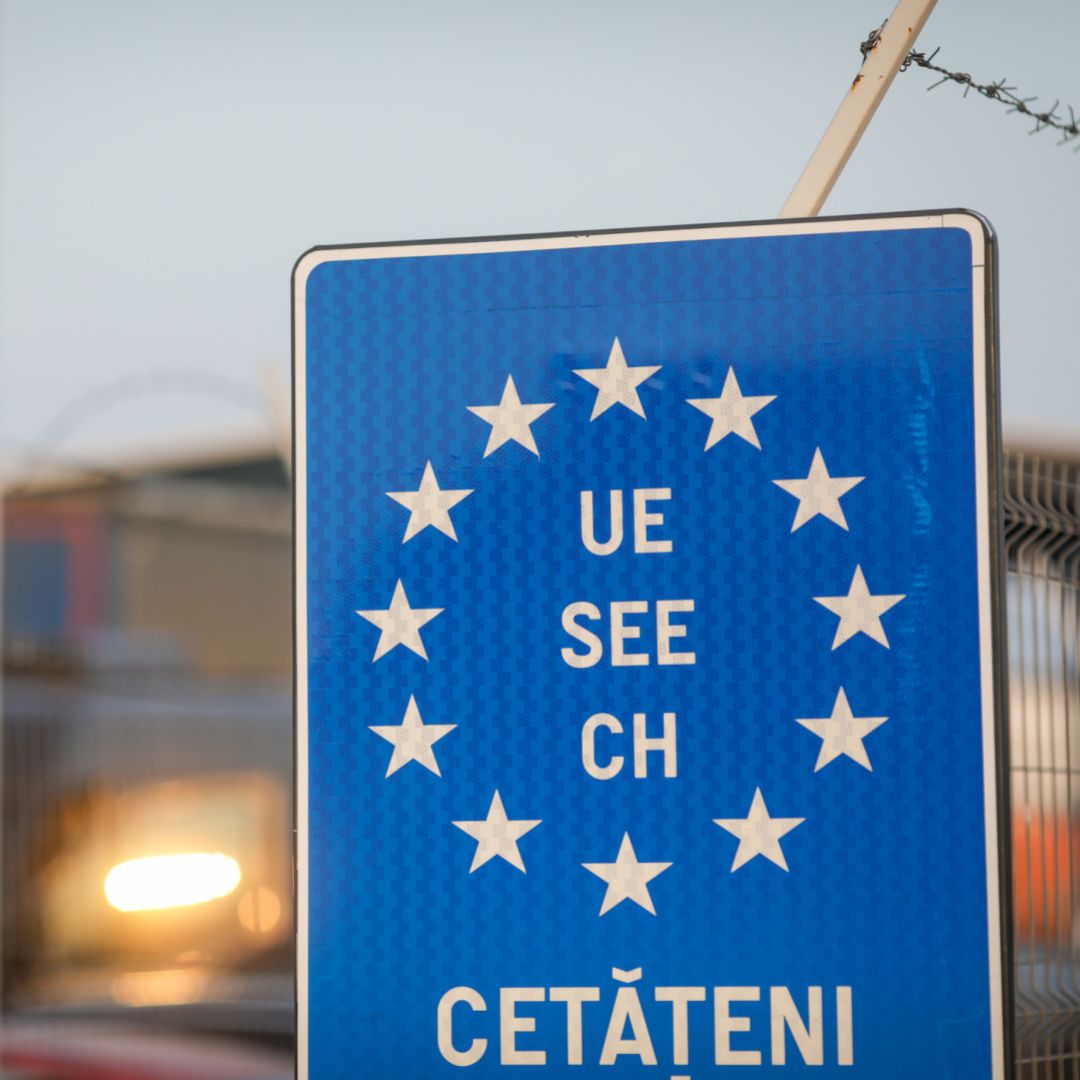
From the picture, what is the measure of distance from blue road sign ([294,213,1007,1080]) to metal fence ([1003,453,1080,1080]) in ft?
4.24

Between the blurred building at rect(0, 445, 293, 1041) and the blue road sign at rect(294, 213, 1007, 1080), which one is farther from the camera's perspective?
the blurred building at rect(0, 445, 293, 1041)

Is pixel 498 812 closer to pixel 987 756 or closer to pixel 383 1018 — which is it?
pixel 383 1018

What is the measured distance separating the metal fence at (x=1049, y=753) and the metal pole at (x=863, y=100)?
1.21 meters

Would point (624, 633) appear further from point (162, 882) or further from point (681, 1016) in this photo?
point (162, 882)

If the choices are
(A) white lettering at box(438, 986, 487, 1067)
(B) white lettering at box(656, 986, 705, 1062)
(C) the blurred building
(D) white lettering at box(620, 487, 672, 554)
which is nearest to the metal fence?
(D) white lettering at box(620, 487, 672, 554)

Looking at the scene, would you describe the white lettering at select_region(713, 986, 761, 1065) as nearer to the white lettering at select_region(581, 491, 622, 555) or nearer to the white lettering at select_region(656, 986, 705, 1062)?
the white lettering at select_region(656, 986, 705, 1062)

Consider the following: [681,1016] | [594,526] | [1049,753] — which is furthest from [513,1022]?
[1049,753]

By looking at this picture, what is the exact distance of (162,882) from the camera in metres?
8.30

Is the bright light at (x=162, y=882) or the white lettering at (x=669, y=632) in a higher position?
the white lettering at (x=669, y=632)

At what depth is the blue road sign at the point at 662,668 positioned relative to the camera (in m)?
2.01

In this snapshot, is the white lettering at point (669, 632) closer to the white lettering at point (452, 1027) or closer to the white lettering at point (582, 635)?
the white lettering at point (582, 635)

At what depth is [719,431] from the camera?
2.11 m

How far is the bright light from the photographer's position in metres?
7.86

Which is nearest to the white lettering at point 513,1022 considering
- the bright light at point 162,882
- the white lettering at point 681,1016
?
the white lettering at point 681,1016
